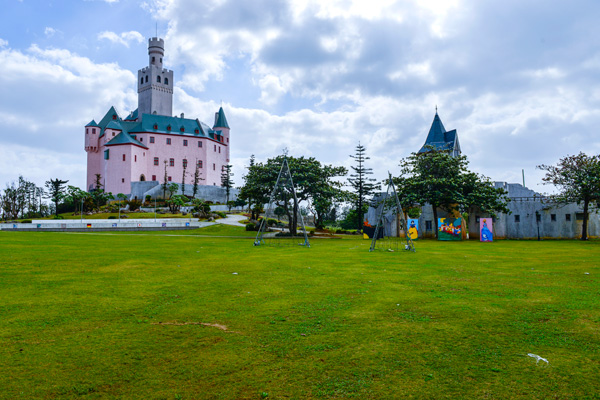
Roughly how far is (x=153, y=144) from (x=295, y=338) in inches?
3785

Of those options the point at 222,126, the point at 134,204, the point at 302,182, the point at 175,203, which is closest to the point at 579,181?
the point at 302,182

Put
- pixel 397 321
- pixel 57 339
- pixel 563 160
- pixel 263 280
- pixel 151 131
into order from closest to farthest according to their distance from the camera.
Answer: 1. pixel 57 339
2. pixel 397 321
3. pixel 263 280
4. pixel 563 160
5. pixel 151 131

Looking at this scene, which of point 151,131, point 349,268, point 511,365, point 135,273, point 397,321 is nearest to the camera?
point 511,365

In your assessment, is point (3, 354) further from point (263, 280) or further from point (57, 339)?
point (263, 280)

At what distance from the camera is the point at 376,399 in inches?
164

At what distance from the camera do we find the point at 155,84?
10219 centimetres

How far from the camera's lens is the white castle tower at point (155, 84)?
334 ft

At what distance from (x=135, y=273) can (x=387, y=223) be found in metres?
39.6

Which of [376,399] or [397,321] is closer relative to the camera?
[376,399]

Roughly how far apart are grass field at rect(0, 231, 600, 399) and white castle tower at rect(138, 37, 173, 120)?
9963 centimetres

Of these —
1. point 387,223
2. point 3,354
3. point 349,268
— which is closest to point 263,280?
point 349,268

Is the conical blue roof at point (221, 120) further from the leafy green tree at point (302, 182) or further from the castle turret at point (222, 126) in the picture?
the leafy green tree at point (302, 182)

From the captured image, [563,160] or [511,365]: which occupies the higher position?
[563,160]

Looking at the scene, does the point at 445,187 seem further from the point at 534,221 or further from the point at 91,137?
the point at 91,137
